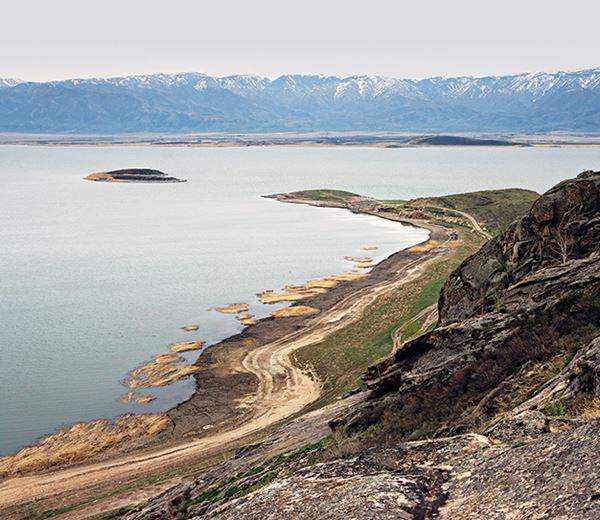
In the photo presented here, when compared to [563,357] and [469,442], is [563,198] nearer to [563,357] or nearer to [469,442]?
[563,357]

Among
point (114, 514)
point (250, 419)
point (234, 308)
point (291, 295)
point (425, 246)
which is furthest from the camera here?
point (425, 246)

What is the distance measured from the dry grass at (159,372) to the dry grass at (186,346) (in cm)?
191

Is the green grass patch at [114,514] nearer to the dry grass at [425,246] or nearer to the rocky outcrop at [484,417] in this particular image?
the rocky outcrop at [484,417]

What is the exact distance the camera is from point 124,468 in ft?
96.1

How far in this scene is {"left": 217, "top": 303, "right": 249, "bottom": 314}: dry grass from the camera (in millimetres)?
56438

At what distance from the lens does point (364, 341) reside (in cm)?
4488

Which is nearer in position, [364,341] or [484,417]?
[484,417]

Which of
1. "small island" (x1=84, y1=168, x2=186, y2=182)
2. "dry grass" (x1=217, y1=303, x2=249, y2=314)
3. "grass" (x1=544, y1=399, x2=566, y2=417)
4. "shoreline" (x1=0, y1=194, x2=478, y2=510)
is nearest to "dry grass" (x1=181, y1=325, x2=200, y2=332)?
"shoreline" (x1=0, y1=194, x2=478, y2=510)

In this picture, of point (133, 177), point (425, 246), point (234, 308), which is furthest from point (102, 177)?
point (234, 308)

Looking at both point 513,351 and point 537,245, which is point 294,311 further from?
point 513,351

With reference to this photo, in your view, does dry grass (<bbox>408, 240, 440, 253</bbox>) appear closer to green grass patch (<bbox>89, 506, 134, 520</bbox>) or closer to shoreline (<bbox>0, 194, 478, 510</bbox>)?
shoreline (<bbox>0, 194, 478, 510</bbox>)

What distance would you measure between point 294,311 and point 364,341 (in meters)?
10.9

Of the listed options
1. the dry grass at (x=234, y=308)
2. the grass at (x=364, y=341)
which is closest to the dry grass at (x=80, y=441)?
the grass at (x=364, y=341)

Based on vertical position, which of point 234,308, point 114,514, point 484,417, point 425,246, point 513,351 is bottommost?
point 234,308
